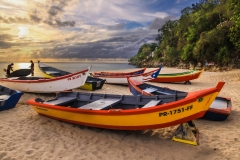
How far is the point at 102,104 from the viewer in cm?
658

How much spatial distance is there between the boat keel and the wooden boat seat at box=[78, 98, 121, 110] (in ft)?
7.67

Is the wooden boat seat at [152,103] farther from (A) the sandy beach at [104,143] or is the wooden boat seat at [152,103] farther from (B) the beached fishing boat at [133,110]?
(A) the sandy beach at [104,143]

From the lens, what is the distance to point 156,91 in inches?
348

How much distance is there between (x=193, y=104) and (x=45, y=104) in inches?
194

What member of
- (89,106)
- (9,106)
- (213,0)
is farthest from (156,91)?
(213,0)

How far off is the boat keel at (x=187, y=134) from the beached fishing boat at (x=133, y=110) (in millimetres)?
559

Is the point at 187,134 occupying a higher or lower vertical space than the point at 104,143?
higher

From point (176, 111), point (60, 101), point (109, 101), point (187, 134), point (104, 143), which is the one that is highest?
point (176, 111)

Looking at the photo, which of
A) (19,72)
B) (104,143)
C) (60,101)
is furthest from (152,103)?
(19,72)

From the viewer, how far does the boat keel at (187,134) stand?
5.17m

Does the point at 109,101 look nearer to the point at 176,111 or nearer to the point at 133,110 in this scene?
the point at 133,110

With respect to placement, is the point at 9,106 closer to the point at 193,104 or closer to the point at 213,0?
the point at 193,104

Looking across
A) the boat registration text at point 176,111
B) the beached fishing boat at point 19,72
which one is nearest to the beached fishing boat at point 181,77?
the boat registration text at point 176,111

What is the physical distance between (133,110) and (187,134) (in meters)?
1.72
